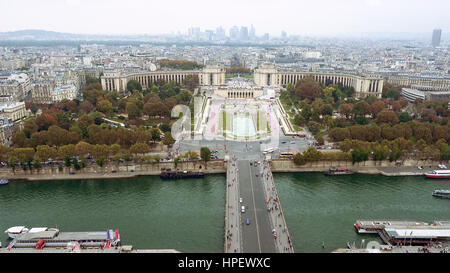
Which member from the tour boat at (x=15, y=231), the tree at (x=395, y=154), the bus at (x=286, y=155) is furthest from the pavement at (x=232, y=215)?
the tree at (x=395, y=154)

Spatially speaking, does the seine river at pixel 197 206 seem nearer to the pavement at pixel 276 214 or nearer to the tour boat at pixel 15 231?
the tour boat at pixel 15 231

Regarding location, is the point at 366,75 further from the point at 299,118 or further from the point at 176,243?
the point at 176,243

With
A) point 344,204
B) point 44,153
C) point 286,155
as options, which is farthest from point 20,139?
point 344,204

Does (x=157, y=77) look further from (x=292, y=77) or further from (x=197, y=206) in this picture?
(x=197, y=206)

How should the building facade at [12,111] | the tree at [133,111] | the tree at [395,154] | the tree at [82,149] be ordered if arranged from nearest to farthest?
the tree at [82,149] < the tree at [395,154] < the building facade at [12,111] < the tree at [133,111]

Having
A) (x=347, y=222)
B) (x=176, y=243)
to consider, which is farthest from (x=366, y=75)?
(x=176, y=243)

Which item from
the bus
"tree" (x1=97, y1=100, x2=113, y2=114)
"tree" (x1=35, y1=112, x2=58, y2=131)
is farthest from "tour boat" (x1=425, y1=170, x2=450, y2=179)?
"tree" (x1=97, y1=100, x2=113, y2=114)

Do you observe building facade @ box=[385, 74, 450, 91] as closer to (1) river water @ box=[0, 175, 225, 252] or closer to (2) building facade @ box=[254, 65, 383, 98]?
(2) building facade @ box=[254, 65, 383, 98]

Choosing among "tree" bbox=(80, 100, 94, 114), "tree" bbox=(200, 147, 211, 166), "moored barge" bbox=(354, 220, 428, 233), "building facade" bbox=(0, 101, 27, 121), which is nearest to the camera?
"moored barge" bbox=(354, 220, 428, 233)
